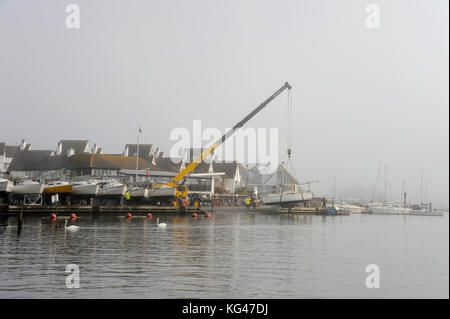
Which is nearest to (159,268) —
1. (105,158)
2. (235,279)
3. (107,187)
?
(235,279)

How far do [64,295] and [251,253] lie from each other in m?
14.3

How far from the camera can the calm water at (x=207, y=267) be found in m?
17.5

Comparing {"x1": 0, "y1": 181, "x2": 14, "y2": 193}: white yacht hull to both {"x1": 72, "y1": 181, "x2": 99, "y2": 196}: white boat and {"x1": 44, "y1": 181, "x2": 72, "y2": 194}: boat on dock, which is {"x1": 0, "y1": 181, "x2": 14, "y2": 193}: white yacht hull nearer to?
{"x1": 44, "y1": 181, "x2": 72, "y2": 194}: boat on dock

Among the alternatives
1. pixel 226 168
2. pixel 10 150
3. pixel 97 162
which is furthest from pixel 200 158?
pixel 10 150

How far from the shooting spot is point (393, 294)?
18.4 meters

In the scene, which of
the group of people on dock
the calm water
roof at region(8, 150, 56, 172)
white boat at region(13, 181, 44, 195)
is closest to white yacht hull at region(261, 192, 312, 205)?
the group of people on dock

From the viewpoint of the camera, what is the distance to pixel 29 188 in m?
62.4

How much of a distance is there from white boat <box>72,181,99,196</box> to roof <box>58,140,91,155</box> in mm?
38121

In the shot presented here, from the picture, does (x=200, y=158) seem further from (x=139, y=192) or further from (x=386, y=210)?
(x=386, y=210)

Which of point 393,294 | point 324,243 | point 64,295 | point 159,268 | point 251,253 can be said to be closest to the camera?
point 64,295

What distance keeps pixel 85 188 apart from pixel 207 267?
155ft

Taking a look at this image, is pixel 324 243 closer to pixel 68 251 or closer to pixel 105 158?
pixel 68 251

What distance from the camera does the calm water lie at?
17.5 m

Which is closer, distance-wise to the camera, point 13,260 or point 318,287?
point 318,287
